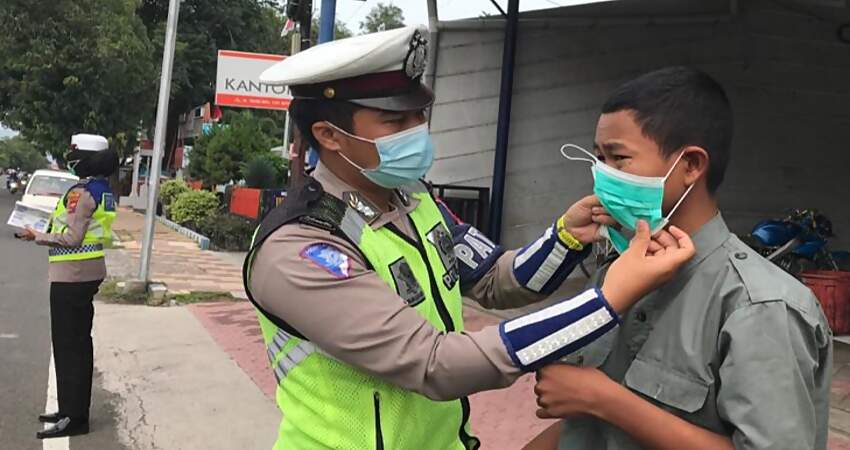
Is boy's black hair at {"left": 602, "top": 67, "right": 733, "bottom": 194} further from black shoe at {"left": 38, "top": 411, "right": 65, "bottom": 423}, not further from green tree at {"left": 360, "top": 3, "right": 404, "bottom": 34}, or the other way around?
green tree at {"left": 360, "top": 3, "right": 404, "bottom": 34}

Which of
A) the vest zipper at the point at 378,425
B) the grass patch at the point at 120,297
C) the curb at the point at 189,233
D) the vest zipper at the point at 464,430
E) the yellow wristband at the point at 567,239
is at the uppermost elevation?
the yellow wristband at the point at 567,239

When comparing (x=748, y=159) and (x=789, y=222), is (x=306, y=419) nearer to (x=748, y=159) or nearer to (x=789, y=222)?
(x=789, y=222)

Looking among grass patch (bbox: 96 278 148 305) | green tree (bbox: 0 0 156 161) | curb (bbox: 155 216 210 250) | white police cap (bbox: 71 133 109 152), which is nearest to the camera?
white police cap (bbox: 71 133 109 152)

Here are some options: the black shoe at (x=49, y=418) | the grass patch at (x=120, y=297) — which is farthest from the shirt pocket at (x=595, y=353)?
the grass patch at (x=120, y=297)

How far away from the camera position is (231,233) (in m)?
15.0

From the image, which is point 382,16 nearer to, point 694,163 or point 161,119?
point 161,119

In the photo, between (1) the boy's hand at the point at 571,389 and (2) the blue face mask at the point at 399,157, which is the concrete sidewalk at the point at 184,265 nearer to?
(2) the blue face mask at the point at 399,157

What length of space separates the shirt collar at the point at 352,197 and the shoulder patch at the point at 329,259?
0.50 feet

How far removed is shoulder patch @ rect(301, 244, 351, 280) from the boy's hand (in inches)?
15.1

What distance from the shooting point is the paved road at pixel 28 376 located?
4227mm

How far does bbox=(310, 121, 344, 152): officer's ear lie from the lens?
1.50 meters

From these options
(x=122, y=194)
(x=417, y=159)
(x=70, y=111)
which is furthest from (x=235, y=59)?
(x=122, y=194)

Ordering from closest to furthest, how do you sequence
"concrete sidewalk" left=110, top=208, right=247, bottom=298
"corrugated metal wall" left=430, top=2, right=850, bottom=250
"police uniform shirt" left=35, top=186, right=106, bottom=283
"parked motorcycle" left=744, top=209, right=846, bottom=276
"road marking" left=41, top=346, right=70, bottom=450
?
"road marking" left=41, top=346, right=70, bottom=450 → "police uniform shirt" left=35, top=186, right=106, bottom=283 → "parked motorcycle" left=744, top=209, right=846, bottom=276 → "corrugated metal wall" left=430, top=2, right=850, bottom=250 → "concrete sidewalk" left=110, top=208, right=247, bottom=298

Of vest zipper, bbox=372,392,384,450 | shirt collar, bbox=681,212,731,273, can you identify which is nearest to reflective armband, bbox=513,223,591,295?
shirt collar, bbox=681,212,731,273
